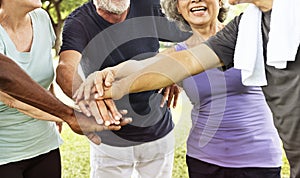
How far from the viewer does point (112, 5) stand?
7.11ft

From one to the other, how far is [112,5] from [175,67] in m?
0.61

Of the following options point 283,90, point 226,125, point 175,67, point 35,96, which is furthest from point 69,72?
point 283,90

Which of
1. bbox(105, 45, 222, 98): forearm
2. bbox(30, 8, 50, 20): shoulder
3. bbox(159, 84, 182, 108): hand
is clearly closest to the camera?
bbox(105, 45, 222, 98): forearm

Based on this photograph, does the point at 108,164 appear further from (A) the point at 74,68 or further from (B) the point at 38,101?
(B) the point at 38,101

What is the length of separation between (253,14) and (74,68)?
0.90m

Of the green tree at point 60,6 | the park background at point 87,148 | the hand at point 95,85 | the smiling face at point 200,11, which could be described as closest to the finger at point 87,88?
the hand at point 95,85

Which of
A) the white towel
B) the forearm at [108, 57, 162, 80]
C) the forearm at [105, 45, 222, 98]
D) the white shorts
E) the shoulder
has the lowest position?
the white shorts

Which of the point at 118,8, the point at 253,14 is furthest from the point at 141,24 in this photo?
the point at 253,14

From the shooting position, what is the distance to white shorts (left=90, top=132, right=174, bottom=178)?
2.42 m

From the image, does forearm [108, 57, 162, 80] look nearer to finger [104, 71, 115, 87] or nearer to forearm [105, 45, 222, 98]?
finger [104, 71, 115, 87]

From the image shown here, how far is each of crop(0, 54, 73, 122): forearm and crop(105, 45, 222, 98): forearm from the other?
0.31m

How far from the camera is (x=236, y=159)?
1.89 m

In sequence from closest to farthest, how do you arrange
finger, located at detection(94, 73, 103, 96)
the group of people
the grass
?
the group of people < finger, located at detection(94, 73, 103, 96) < the grass

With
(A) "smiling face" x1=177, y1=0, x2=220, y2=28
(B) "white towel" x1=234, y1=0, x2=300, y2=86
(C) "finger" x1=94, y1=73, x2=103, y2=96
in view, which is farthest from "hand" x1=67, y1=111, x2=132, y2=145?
(B) "white towel" x1=234, y1=0, x2=300, y2=86
